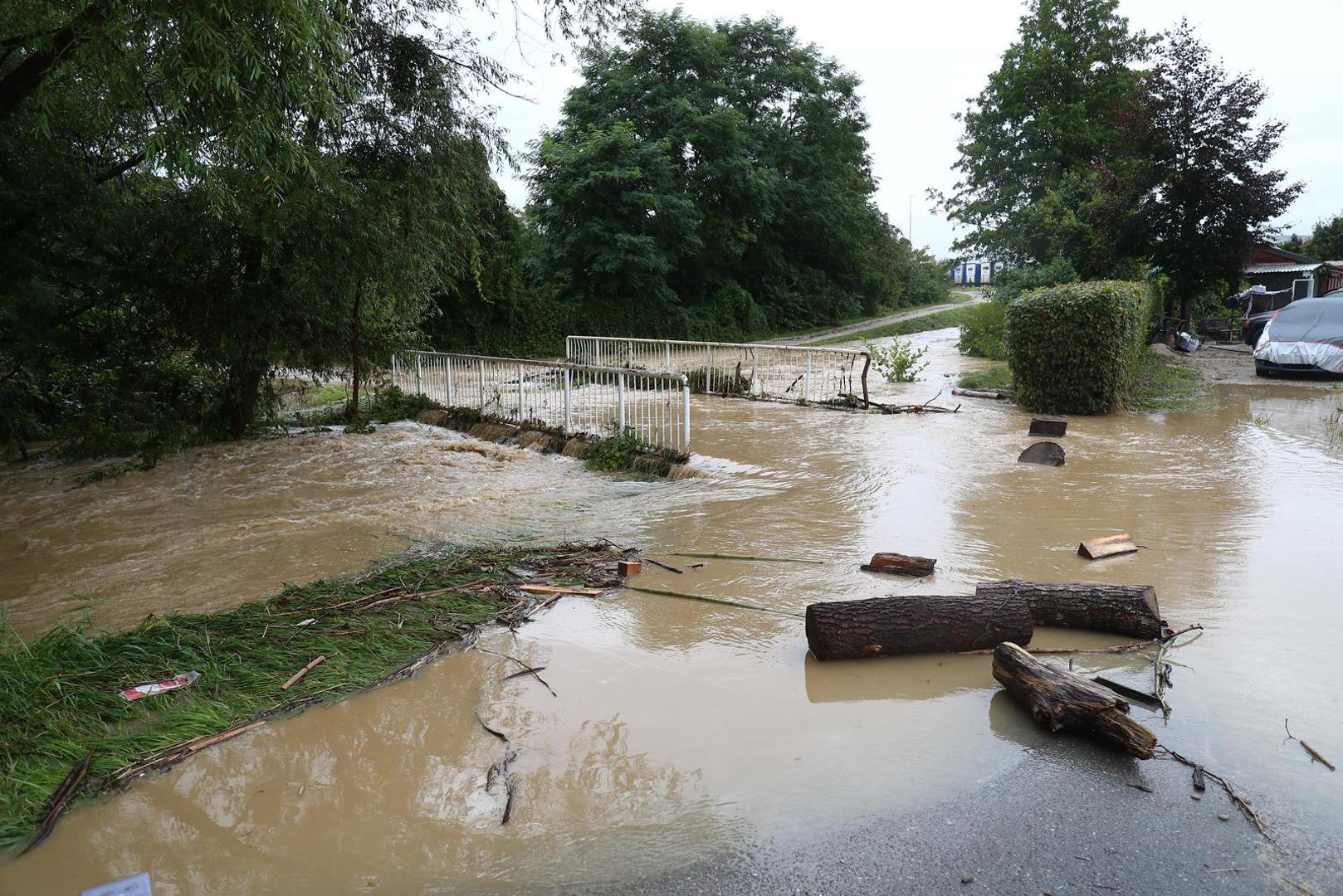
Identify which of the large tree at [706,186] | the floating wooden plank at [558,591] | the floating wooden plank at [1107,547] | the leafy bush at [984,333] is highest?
the large tree at [706,186]

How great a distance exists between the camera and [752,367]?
1823 cm

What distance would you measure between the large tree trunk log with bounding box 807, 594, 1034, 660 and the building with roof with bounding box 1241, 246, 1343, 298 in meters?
29.4

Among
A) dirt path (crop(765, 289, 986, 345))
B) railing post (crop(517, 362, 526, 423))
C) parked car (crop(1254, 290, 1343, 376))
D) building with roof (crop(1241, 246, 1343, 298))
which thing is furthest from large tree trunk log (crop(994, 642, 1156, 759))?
building with roof (crop(1241, 246, 1343, 298))

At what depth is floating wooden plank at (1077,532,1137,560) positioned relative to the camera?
6340mm

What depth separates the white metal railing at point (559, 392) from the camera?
11211 mm

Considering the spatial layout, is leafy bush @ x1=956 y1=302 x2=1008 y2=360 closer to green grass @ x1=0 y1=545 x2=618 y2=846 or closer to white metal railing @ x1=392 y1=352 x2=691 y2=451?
white metal railing @ x1=392 y1=352 x2=691 y2=451

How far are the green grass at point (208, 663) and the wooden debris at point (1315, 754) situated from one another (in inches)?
156

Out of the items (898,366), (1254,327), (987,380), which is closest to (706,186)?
(898,366)

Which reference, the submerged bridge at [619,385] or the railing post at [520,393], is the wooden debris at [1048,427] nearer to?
the submerged bridge at [619,385]

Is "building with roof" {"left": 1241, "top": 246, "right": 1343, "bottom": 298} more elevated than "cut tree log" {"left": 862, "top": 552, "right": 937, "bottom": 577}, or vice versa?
"building with roof" {"left": 1241, "top": 246, "right": 1343, "bottom": 298}

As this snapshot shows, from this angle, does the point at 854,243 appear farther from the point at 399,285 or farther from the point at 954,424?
the point at 399,285

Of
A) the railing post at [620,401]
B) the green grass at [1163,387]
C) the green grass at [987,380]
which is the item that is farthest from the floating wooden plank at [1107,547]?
the green grass at [987,380]

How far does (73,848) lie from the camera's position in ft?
9.94

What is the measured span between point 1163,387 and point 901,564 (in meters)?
13.6
